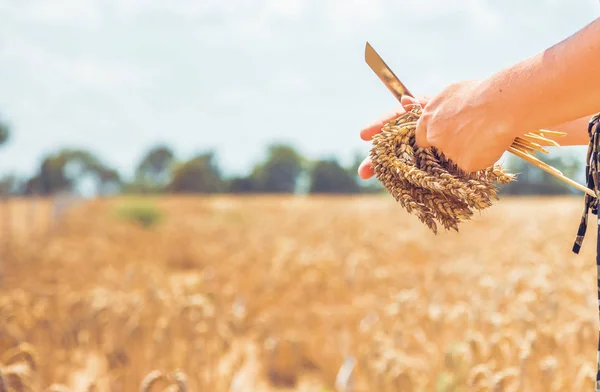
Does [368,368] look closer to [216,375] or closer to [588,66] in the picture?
[216,375]

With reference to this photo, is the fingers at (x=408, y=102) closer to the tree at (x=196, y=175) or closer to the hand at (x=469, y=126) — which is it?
the hand at (x=469, y=126)

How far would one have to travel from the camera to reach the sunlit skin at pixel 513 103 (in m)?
0.95

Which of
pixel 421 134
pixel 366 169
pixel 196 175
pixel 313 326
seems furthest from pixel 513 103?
pixel 196 175

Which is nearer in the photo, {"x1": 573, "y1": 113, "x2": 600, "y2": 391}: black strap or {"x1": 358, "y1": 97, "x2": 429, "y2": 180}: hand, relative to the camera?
{"x1": 573, "y1": 113, "x2": 600, "y2": 391}: black strap

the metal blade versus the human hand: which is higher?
the metal blade

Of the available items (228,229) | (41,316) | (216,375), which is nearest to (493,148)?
(216,375)

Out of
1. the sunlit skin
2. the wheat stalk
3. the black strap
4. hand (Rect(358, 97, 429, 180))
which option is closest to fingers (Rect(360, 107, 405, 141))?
hand (Rect(358, 97, 429, 180))

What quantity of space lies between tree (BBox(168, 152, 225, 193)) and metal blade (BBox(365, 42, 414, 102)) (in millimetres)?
46975

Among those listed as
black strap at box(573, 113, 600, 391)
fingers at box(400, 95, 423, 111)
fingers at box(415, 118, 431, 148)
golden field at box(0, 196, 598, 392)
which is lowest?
golden field at box(0, 196, 598, 392)

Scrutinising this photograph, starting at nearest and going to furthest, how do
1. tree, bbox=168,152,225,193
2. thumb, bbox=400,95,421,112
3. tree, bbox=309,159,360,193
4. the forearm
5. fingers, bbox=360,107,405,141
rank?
the forearm
thumb, bbox=400,95,421,112
fingers, bbox=360,107,405,141
tree, bbox=309,159,360,193
tree, bbox=168,152,225,193

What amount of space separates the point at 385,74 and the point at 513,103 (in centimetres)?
35

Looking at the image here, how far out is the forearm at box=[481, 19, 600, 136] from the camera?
36.9 inches

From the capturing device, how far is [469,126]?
3.46 feet

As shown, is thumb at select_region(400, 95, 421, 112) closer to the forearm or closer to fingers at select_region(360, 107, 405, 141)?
fingers at select_region(360, 107, 405, 141)
